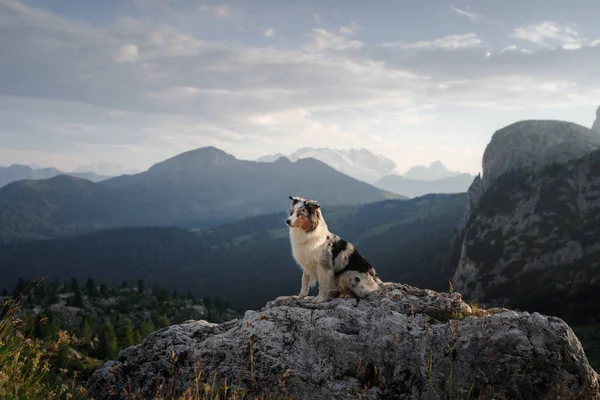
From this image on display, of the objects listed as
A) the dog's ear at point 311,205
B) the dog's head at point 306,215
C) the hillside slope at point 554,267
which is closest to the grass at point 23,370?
the dog's head at point 306,215


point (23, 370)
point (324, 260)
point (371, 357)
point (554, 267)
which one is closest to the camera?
point (23, 370)

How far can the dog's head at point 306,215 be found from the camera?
1201 centimetres

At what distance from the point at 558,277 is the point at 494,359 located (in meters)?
189

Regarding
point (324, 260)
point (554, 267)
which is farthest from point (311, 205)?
point (554, 267)

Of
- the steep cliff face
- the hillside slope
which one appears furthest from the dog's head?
the steep cliff face

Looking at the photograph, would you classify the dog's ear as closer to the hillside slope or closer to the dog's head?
the dog's head

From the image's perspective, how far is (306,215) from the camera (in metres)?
12.1

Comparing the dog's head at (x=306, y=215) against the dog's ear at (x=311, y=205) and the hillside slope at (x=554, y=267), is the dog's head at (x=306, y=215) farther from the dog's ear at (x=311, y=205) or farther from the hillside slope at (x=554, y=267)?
the hillside slope at (x=554, y=267)

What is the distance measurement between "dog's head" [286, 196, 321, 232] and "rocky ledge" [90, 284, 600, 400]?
8.66ft

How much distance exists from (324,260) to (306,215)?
1422 mm

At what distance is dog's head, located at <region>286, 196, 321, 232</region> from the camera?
1201cm

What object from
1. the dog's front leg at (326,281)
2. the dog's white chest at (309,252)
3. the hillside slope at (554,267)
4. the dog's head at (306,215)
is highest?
the dog's head at (306,215)

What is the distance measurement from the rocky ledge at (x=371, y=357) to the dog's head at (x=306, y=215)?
2640mm

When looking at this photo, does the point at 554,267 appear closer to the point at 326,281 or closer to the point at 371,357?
the point at 326,281
